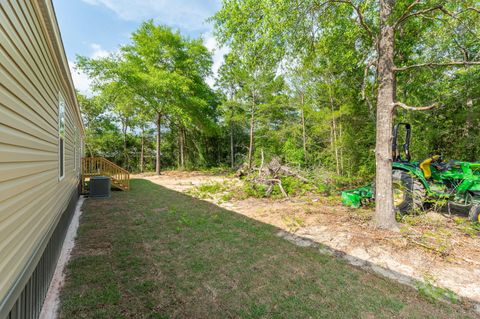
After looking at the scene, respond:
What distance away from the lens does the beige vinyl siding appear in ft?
4.61

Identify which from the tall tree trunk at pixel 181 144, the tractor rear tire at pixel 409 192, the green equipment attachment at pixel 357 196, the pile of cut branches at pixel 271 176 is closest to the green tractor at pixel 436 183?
the tractor rear tire at pixel 409 192

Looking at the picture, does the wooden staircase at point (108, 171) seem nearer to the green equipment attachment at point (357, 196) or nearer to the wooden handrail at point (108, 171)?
the wooden handrail at point (108, 171)

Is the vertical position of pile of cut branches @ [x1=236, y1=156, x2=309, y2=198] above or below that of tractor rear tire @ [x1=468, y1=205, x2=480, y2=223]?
above

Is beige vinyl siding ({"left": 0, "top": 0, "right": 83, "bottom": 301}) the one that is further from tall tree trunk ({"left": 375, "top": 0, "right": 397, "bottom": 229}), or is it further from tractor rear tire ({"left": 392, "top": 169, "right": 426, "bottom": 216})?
tractor rear tire ({"left": 392, "top": 169, "right": 426, "bottom": 216})

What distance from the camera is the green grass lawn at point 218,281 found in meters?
2.14

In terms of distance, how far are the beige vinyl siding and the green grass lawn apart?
2.79ft

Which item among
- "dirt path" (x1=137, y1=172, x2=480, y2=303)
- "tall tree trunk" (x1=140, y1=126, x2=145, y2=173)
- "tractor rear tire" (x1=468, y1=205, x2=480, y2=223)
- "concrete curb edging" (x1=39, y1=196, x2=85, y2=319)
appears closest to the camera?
"concrete curb edging" (x1=39, y1=196, x2=85, y2=319)

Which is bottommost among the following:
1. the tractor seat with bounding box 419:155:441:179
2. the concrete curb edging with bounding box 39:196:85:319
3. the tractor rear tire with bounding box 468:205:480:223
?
the concrete curb edging with bounding box 39:196:85:319

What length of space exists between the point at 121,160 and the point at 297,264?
19.2 meters

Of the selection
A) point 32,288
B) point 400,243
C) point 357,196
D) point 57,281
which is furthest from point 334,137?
point 32,288

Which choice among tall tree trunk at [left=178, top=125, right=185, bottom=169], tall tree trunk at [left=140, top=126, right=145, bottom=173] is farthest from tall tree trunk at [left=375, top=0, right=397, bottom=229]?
tall tree trunk at [left=140, top=126, right=145, bottom=173]

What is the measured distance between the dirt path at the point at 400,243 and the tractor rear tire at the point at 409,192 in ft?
1.00

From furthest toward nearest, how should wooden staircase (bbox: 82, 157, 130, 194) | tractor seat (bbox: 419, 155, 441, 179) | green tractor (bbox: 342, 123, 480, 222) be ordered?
wooden staircase (bbox: 82, 157, 130, 194) < tractor seat (bbox: 419, 155, 441, 179) < green tractor (bbox: 342, 123, 480, 222)

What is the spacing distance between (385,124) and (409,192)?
1681 millimetres
